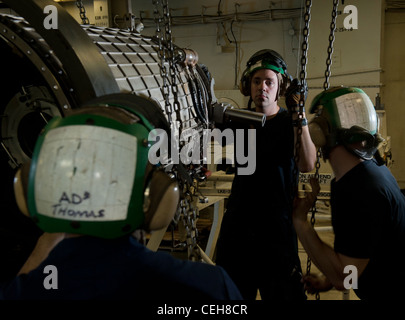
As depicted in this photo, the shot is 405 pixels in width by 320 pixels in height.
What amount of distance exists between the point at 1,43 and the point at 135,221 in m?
1.20

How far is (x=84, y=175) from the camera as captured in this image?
765mm

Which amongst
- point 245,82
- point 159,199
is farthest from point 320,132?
point 159,199

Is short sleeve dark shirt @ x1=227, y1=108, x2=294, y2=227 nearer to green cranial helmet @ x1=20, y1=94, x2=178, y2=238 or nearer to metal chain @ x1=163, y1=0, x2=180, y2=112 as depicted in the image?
metal chain @ x1=163, y1=0, x2=180, y2=112

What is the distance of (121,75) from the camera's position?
1583 millimetres

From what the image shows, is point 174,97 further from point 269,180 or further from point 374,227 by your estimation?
point 374,227

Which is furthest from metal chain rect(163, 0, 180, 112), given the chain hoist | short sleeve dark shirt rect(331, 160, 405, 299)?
short sleeve dark shirt rect(331, 160, 405, 299)

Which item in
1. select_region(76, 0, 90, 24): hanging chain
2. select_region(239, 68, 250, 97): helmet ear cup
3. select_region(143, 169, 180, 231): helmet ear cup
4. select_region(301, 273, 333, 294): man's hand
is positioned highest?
select_region(76, 0, 90, 24): hanging chain

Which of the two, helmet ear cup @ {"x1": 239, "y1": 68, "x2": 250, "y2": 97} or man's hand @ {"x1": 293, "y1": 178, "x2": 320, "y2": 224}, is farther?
helmet ear cup @ {"x1": 239, "y1": 68, "x2": 250, "y2": 97}

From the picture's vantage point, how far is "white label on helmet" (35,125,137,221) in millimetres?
768

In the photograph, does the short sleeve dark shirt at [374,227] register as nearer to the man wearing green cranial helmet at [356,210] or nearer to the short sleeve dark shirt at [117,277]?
the man wearing green cranial helmet at [356,210]

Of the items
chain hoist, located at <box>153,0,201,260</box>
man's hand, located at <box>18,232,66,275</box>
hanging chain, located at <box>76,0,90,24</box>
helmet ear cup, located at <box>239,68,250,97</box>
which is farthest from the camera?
helmet ear cup, located at <box>239,68,250,97</box>

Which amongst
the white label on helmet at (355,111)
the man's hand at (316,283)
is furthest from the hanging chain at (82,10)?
the man's hand at (316,283)

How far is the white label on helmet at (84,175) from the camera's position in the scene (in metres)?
0.77

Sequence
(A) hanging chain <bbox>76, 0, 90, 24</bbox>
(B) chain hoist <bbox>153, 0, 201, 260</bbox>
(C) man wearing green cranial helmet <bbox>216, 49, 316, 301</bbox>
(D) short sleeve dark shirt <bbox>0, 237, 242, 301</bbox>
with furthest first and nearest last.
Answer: (A) hanging chain <bbox>76, 0, 90, 24</bbox> < (C) man wearing green cranial helmet <bbox>216, 49, 316, 301</bbox> < (B) chain hoist <bbox>153, 0, 201, 260</bbox> < (D) short sleeve dark shirt <bbox>0, 237, 242, 301</bbox>
